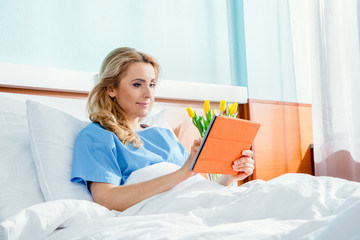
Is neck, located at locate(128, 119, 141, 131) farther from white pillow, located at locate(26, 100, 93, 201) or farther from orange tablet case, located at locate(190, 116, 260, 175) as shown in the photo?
orange tablet case, located at locate(190, 116, 260, 175)

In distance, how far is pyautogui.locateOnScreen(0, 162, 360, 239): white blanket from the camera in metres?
0.65

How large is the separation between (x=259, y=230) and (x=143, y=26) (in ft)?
5.66

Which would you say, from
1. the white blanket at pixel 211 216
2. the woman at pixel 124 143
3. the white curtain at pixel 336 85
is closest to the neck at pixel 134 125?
the woman at pixel 124 143

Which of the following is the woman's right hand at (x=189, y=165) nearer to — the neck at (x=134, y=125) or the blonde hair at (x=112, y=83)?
the blonde hair at (x=112, y=83)

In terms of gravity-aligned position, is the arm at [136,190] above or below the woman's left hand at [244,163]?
below

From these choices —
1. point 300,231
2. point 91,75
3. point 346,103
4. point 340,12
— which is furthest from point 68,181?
point 340,12

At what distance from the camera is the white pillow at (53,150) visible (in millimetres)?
1189

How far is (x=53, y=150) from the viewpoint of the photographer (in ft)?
4.12

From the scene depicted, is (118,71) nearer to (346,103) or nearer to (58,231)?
(58,231)

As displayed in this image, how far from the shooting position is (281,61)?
2639 millimetres

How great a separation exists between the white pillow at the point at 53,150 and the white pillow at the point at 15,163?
0.11ft

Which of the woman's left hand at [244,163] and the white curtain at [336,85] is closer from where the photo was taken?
the woman's left hand at [244,163]

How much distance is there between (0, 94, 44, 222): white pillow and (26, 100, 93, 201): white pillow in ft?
0.11

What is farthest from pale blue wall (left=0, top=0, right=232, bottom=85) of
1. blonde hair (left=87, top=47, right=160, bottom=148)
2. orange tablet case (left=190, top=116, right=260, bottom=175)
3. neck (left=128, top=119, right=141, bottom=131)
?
orange tablet case (left=190, top=116, right=260, bottom=175)
